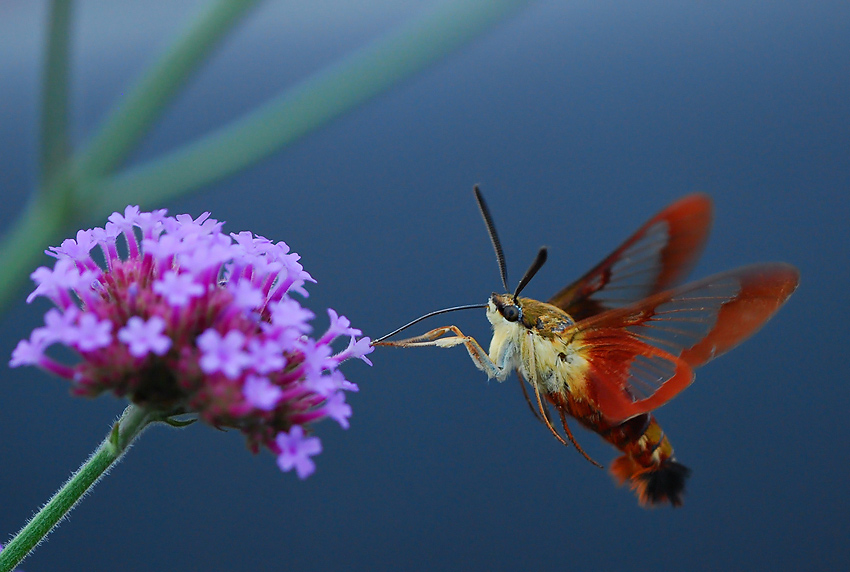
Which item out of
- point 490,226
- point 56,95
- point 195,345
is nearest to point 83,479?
point 195,345

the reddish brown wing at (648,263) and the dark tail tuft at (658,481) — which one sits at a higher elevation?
the reddish brown wing at (648,263)

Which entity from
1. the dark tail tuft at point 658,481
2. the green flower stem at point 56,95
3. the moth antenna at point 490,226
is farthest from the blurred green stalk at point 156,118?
the dark tail tuft at point 658,481

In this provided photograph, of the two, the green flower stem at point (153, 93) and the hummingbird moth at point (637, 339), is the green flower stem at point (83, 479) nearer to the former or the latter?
the hummingbird moth at point (637, 339)

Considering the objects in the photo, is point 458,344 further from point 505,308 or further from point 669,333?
point 669,333

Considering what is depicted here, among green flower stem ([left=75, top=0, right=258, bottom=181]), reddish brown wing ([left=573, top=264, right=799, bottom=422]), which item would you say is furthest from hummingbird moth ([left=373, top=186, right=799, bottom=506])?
green flower stem ([left=75, top=0, right=258, bottom=181])

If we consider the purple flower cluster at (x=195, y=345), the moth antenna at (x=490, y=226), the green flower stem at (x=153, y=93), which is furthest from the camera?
the green flower stem at (x=153, y=93)

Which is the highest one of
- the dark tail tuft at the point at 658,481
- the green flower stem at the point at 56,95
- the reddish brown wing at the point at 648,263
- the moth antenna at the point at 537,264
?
the reddish brown wing at the point at 648,263

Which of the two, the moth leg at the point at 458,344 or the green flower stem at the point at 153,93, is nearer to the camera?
the moth leg at the point at 458,344

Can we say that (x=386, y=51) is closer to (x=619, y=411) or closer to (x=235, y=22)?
(x=235, y=22)
